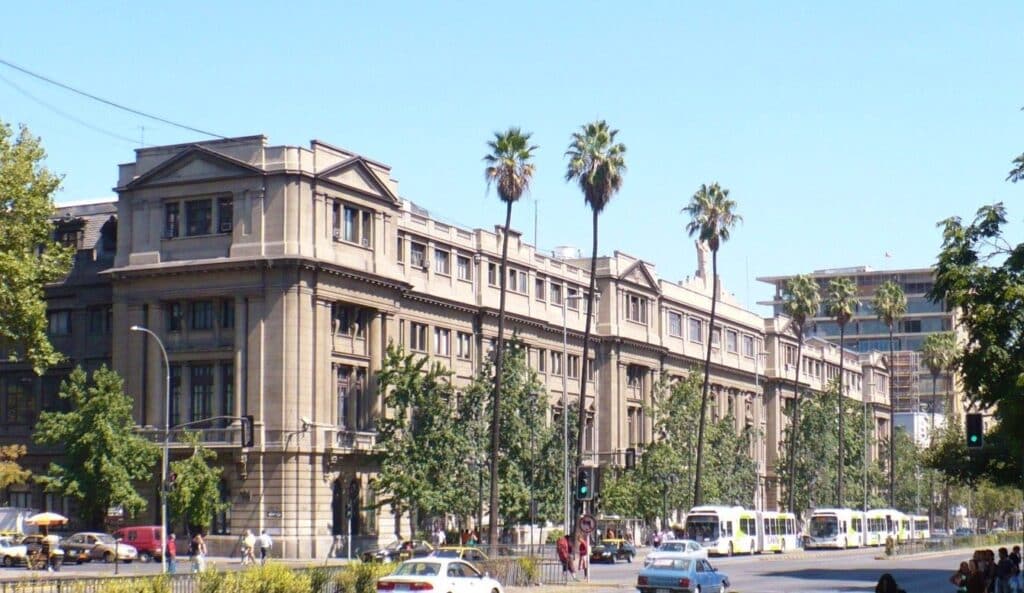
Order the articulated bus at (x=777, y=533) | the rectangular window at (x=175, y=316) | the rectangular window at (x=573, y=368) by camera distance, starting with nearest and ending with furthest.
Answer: the rectangular window at (x=175, y=316) < the articulated bus at (x=777, y=533) < the rectangular window at (x=573, y=368)

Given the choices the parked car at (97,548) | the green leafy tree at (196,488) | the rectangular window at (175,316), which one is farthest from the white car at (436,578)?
the rectangular window at (175,316)

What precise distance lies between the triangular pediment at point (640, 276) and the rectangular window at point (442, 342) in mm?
22398

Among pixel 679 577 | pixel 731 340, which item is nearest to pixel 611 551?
pixel 679 577

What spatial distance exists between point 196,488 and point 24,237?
20116 millimetres

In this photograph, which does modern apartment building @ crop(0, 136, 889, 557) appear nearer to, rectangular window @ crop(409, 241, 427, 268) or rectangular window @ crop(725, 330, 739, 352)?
rectangular window @ crop(409, 241, 427, 268)

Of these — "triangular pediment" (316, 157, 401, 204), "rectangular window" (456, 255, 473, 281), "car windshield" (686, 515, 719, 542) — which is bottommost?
"car windshield" (686, 515, 719, 542)

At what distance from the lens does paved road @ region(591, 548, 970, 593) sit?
56000 mm

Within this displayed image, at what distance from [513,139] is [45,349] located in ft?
85.1

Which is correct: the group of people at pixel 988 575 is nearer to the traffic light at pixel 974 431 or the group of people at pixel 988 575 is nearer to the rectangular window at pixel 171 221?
the traffic light at pixel 974 431

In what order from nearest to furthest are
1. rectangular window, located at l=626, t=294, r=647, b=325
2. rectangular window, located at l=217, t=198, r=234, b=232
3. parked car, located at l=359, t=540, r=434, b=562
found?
parked car, located at l=359, t=540, r=434, b=562 → rectangular window, located at l=217, t=198, r=234, b=232 → rectangular window, located at l=626, t=294, r=647, b=325

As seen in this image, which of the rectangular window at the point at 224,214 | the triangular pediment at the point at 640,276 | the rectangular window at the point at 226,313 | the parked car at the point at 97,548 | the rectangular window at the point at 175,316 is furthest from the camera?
the triangular pediment at the point at 640,276

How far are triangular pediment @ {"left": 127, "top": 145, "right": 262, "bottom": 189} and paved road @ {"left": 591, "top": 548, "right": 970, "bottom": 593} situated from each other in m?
27.1

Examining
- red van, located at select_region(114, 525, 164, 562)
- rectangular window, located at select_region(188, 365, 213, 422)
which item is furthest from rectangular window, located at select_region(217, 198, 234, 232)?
red van, located at select_region(114, 525, 164, 562)

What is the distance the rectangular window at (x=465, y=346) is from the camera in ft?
321
